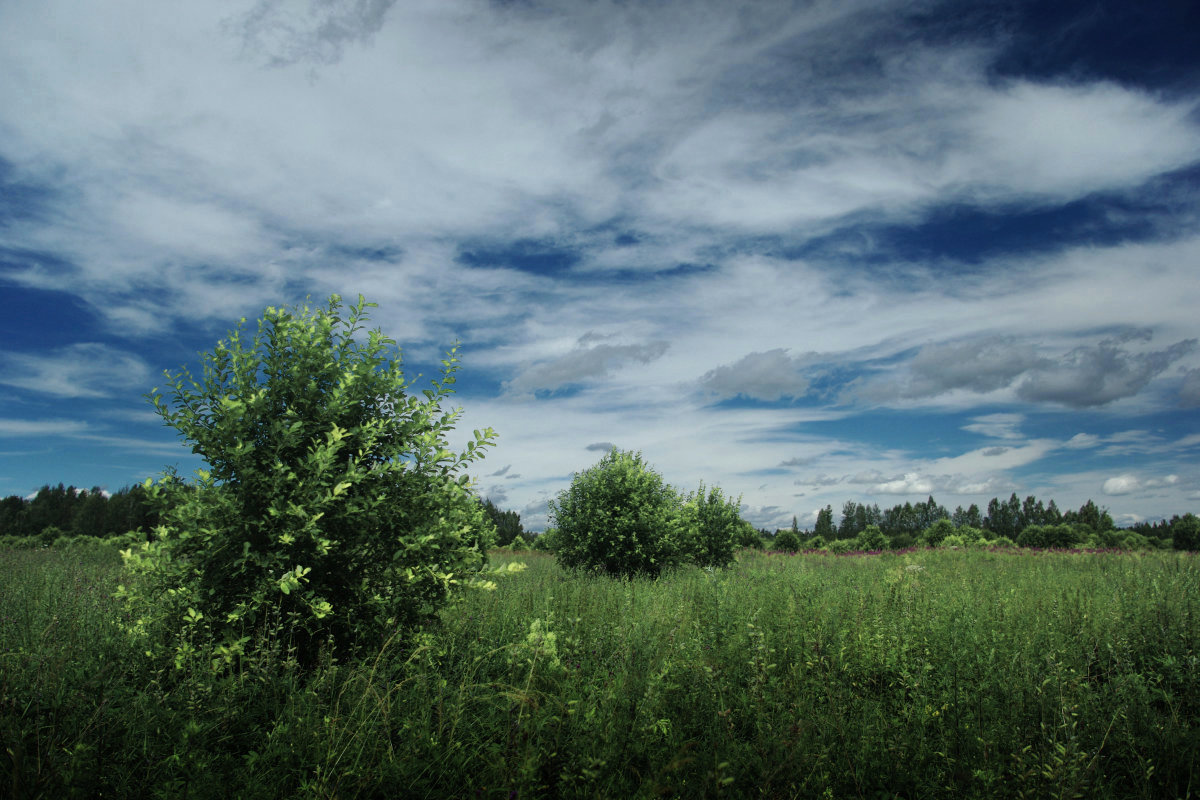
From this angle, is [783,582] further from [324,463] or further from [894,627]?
[324,463]

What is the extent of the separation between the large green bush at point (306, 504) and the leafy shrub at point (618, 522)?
7.91m

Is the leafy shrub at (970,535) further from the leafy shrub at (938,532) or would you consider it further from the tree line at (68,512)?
the tree line at (68,512)

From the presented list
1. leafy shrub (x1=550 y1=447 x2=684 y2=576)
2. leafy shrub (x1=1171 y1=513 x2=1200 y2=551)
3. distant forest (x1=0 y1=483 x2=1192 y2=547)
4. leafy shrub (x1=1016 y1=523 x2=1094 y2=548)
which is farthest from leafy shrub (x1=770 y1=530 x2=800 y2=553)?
leafy shrub (x1=550 y1=447 x2=684 y2=576)

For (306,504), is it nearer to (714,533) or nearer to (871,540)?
(714,533)

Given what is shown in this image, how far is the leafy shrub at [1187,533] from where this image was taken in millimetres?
26578

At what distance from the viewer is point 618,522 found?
41.9ft

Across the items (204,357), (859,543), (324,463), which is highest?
(204,357)

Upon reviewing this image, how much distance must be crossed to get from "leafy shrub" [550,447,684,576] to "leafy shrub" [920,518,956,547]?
21743mm

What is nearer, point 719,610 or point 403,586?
point 403,586

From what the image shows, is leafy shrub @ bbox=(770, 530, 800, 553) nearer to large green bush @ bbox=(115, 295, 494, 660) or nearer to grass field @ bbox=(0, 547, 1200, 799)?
grass field @ bbox=(0, 547, 1200, 799)

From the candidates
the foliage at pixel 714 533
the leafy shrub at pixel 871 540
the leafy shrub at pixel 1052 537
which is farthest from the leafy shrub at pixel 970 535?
the foliage at pixel 714 533

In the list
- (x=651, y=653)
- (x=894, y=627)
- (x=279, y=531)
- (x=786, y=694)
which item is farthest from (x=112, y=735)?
(x=894, y=627)

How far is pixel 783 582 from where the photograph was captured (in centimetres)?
935

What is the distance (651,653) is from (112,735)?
12.4 feet
